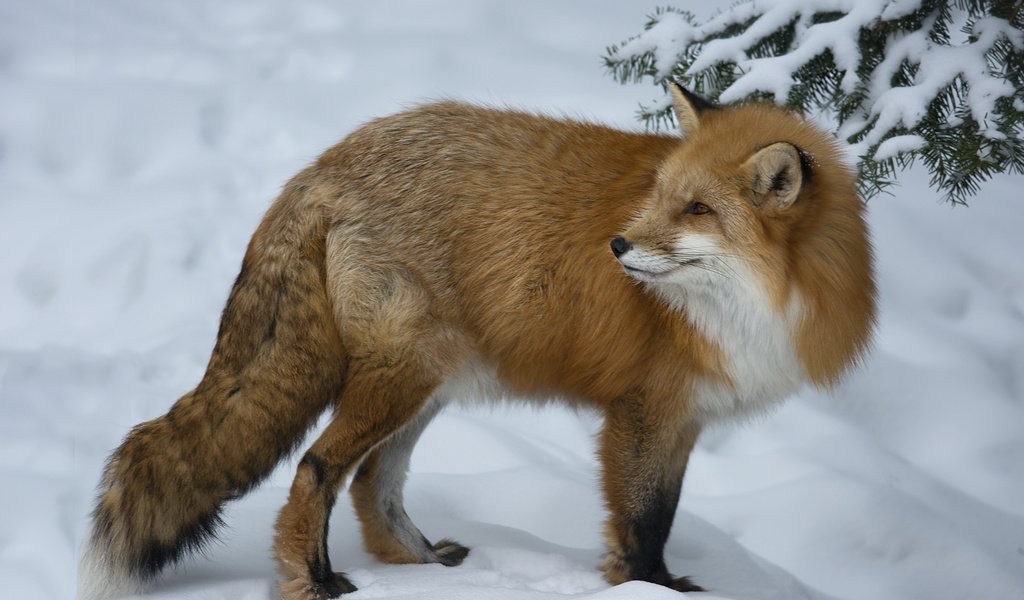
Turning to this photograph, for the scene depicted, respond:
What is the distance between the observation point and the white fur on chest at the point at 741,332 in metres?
3.06

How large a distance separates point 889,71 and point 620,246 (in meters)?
1.30

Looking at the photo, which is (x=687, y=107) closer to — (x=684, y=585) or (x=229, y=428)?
(x=684, y=585)

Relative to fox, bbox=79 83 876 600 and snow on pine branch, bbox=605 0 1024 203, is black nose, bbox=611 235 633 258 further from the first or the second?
snow on pine branch, bbox=605 0 1024 203

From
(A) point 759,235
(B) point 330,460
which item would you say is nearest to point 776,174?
(A) point 759,235

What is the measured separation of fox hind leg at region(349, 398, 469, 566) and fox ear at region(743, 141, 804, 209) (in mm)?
1320

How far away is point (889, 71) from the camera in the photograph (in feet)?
11.6

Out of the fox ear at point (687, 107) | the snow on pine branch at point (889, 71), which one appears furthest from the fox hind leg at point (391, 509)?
the snow on pine branch at point (889, 71)

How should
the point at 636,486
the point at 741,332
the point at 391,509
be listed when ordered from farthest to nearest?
1. the point at 391,509
2. the point at 636,486
3. the point at 741,332

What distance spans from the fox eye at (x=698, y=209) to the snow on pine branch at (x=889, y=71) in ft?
2.33

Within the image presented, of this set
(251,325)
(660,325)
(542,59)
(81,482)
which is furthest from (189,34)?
(660,325)

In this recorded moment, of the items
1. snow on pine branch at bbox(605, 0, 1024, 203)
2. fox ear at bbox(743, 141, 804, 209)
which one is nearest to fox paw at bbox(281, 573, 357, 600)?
fox ear at bbox(743, 141, 804, 209)

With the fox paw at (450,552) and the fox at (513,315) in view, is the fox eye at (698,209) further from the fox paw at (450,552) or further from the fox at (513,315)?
the fox paw at (450,552)

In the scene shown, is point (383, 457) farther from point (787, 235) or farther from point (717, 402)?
point (787, 235)

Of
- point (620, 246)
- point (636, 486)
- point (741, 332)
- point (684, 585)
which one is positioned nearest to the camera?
point (620, 246)
